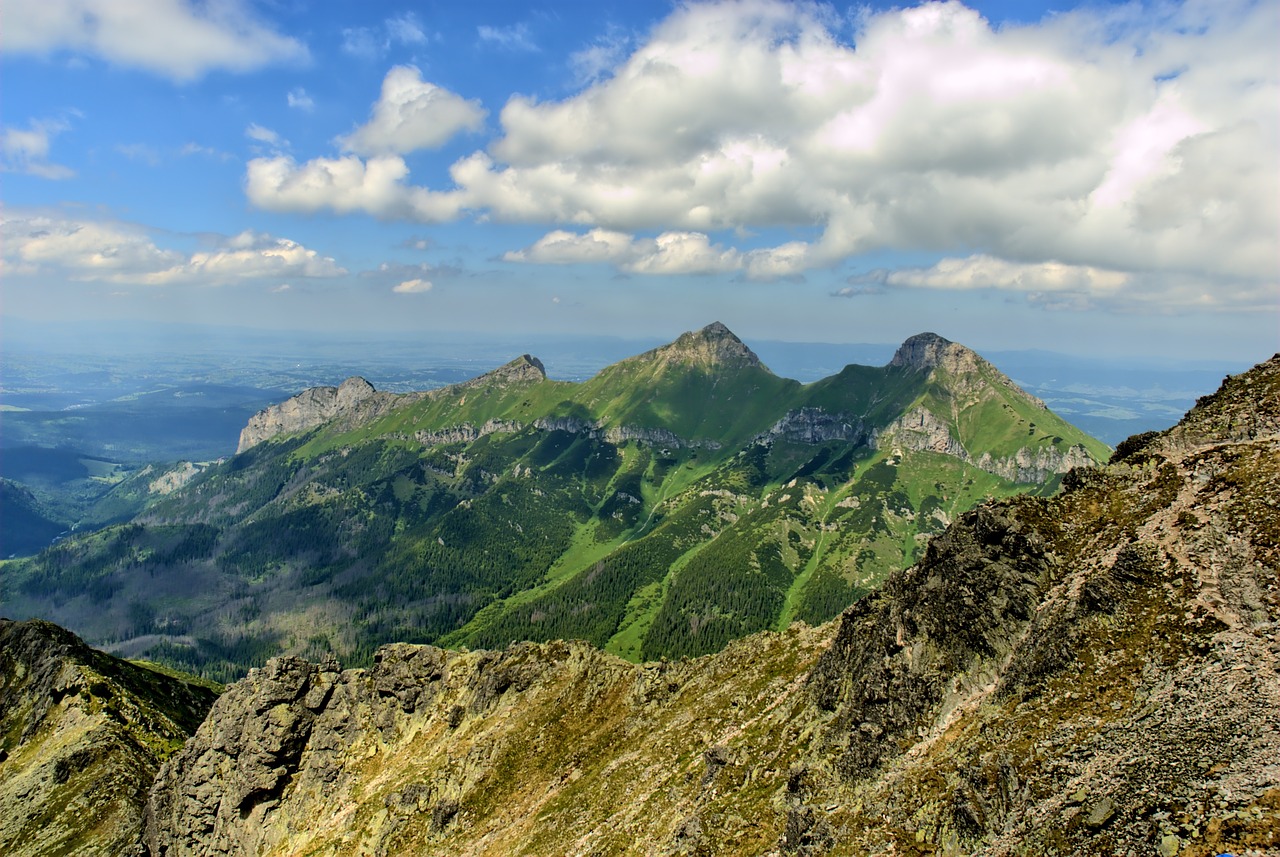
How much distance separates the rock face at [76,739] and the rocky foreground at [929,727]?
53.1 ft

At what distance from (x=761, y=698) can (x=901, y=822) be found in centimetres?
2845

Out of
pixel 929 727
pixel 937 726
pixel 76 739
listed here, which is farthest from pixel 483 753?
pixel 76 739

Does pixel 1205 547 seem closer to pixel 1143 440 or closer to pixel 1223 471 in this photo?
pixel 1223 471

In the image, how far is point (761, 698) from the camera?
64.0 meters

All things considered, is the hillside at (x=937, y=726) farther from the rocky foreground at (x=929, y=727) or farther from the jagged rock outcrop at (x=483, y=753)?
the jagged rock outcrop at (x=483, y=753)

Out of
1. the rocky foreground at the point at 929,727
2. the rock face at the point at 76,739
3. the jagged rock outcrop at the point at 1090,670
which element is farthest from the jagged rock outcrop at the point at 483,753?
the rock face at the point at 76,739

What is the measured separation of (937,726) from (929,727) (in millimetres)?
548

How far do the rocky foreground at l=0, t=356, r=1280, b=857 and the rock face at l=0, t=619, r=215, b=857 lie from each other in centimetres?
1619

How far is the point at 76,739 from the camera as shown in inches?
4323

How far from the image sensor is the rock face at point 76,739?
9575cm

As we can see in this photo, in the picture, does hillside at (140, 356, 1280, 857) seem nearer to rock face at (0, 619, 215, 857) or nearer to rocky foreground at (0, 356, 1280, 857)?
rocky foreground at (0, 356, 1280, 857)

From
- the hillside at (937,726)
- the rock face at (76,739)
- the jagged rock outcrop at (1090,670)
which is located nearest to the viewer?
the jagged rock outcrop at (1090,670)

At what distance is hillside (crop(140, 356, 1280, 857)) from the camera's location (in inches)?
1177

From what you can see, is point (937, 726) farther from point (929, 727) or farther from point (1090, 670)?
point (1090, 670)
